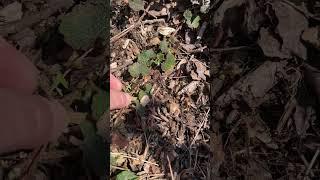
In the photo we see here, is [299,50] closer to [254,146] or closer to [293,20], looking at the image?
[293,20]

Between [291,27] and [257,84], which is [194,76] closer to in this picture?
[257,84]

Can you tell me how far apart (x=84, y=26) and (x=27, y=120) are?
1.53 ft

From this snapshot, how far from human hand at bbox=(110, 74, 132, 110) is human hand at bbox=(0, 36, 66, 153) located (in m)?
0.16

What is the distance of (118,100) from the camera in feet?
5.48

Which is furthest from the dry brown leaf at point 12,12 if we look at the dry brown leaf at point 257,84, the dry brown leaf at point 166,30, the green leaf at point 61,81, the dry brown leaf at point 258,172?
the dry brown leaf at point 258,172

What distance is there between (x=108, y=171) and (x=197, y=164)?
278 mm

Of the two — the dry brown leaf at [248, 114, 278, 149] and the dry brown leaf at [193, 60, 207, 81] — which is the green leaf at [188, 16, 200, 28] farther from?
the dry brown leaf at [248, 114, 278, 149]

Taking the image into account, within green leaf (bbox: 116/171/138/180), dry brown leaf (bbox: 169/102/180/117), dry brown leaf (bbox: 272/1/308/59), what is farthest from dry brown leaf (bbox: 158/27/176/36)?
green leaf (bbox: 116/171/138/180)

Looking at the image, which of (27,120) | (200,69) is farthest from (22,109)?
(200,69)

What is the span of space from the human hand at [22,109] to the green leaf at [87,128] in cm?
6

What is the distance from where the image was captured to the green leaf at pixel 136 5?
5.82ft

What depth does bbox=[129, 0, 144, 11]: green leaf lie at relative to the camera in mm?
1773

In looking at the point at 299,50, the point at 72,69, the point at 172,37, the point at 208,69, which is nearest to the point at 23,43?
the point at 72,69

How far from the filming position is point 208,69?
67.2 inches
